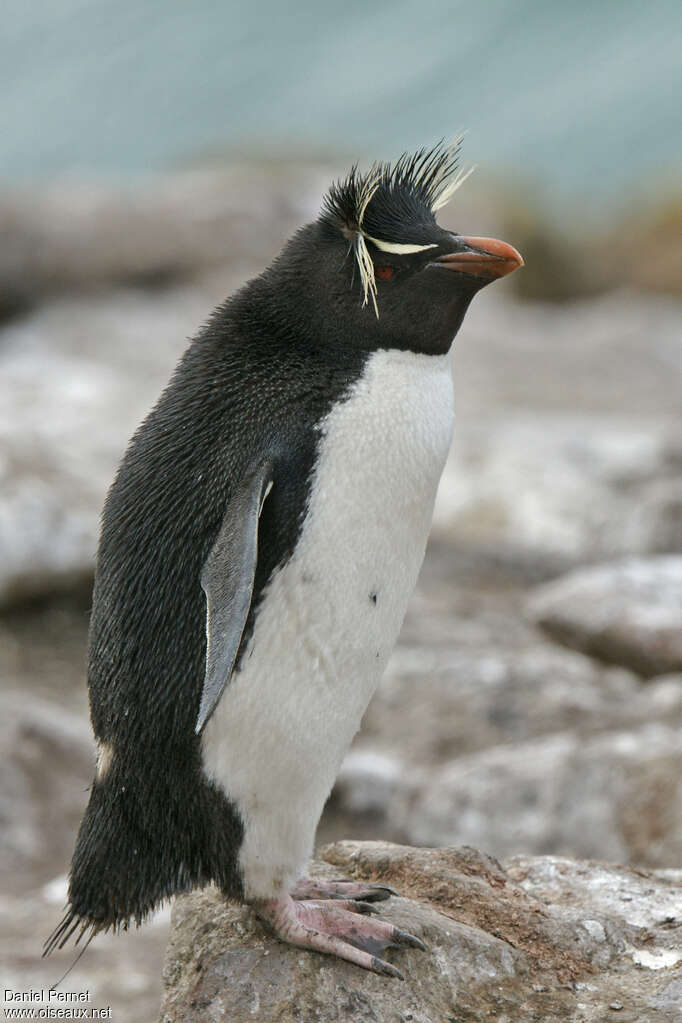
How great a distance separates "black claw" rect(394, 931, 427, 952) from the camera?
2387 mm

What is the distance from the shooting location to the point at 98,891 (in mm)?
2398

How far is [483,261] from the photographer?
95.1 inches

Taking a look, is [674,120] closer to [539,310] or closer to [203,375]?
[539,310]

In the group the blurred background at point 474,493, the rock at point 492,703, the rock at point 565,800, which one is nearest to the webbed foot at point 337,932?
the blurred background at point 474,493

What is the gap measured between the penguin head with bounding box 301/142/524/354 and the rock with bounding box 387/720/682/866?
1.82 meters

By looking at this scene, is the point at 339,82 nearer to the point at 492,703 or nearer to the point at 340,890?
A: the point at 492,703

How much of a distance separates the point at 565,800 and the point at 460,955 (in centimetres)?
155

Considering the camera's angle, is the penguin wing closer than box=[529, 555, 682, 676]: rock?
Yes

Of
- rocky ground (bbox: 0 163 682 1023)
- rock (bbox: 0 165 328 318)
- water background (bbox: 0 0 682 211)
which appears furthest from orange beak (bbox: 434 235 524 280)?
water background (bbox: 0 0 682 211)

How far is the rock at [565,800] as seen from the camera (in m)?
3.67

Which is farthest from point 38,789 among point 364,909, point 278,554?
point 278,554

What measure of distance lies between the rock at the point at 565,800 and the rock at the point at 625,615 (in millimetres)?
569

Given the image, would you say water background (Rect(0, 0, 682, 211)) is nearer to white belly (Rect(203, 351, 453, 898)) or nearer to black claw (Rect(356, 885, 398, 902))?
white belly (Rect(203, 351, 453, 898))

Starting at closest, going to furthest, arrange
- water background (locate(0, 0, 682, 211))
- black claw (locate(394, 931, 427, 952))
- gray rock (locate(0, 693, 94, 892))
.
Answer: black claw (locate(394, 931, 427, 952)) → gray rock (locate(0, 693, 94, 892)) → water background (locate(0, 0, 682, 211))
